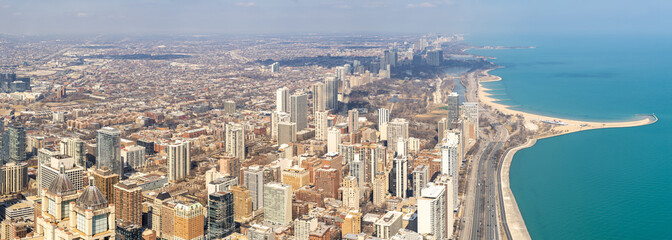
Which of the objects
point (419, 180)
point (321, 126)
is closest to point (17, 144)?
point (321, 126)

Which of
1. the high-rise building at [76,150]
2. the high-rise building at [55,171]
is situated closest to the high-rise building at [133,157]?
the high-rise building at [76,150]

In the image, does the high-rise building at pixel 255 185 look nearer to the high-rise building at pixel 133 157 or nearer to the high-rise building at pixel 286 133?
the high-rise building at pixel 133 157

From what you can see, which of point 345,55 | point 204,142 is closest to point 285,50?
point 345,55

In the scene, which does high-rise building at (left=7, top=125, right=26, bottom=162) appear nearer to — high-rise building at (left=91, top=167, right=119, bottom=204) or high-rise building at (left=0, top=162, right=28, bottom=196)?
high-rise building at (left=0, top=162, right=28, bottom=196)

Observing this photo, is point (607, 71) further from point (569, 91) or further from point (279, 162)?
point (279, 162)

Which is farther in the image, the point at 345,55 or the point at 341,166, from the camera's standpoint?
the point at 345,55

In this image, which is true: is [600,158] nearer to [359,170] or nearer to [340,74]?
[359,170]
